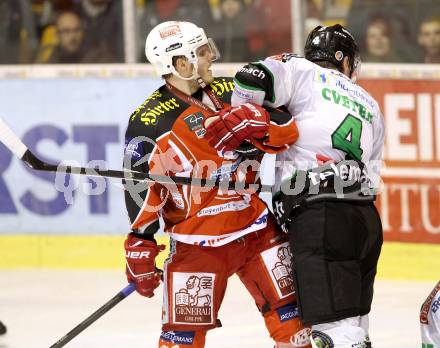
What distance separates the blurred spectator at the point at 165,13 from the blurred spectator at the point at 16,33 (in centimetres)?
67

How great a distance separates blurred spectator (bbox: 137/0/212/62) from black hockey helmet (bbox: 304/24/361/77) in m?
3.02

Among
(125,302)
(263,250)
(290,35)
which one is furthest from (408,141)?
(263,250)

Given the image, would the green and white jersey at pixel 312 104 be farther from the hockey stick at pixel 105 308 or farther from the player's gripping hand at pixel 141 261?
the hockey stick at pixel 105 308

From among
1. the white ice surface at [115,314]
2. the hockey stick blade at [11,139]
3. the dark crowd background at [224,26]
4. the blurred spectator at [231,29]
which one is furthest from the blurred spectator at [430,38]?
the hockey stick blade at [11,139]

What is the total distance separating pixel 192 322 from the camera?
13.8 ft

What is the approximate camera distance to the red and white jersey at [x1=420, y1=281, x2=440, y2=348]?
13.9 feet

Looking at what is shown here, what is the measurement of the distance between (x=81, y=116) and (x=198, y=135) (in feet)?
9.77

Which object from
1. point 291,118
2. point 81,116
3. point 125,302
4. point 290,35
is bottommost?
point 125,302

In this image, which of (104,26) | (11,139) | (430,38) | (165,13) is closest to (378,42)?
(430,38)

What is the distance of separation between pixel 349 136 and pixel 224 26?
324 centimetres

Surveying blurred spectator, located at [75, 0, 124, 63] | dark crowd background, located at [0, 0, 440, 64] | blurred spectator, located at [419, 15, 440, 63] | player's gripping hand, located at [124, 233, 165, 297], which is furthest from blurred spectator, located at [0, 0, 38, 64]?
player's gripping hand, located at [124, 233, 165, 297]

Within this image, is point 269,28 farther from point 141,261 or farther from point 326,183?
point 326,183

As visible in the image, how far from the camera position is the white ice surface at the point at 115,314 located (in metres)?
5.46

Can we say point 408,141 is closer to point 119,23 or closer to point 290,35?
point 290,35
